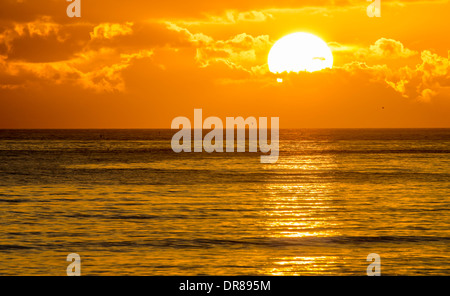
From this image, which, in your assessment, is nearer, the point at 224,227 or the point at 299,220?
the point at 224,227

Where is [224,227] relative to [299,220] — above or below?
below

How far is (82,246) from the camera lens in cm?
2875

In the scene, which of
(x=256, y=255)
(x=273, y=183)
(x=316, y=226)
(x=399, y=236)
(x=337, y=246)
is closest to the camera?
(x=256, y=255)

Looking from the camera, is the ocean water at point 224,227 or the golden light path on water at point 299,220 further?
the ocean water at point 224,227

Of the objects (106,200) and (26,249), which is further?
(106,200)

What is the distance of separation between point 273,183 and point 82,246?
3682cm

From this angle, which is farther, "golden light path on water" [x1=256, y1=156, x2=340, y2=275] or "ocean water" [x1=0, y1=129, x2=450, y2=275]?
"ocean water" [x1=0, y1=129, x2=450, y2=275]

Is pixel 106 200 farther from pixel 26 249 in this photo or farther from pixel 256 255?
pixel 256 255

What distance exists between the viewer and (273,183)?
63719 mm

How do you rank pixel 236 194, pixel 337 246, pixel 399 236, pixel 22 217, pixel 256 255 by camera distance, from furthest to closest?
pixel 236 194 < pixel 22 217 < pixel 399 236 < pixel 337 246 < pixel 256 255

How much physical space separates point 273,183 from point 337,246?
3473 centimetres
